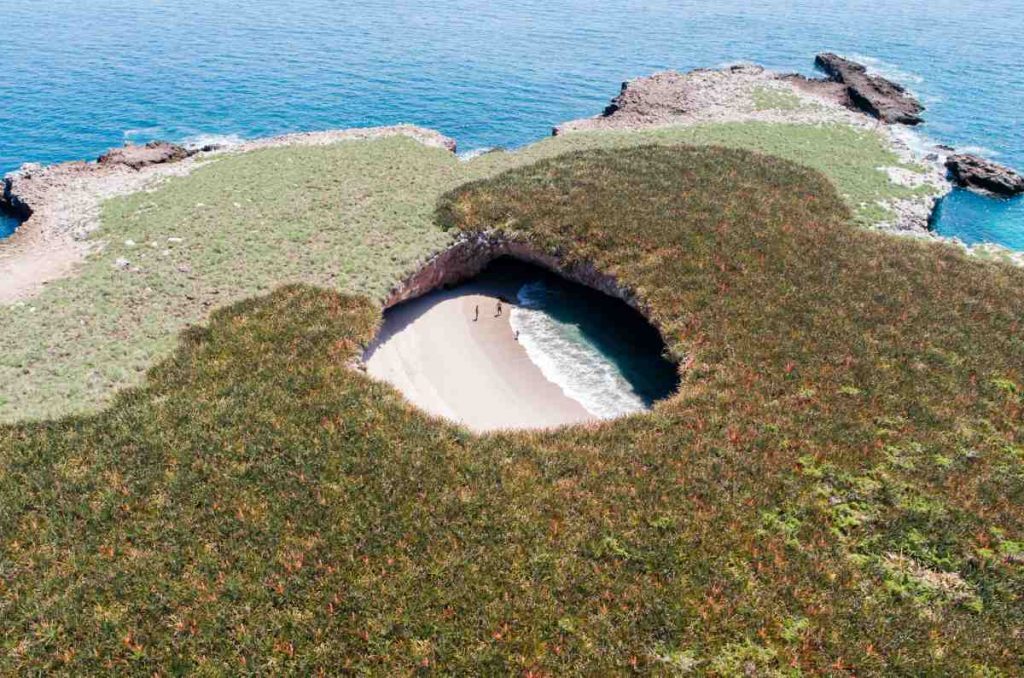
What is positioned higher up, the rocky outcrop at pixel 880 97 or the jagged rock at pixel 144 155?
the rocky outcrop at pixel 880 97

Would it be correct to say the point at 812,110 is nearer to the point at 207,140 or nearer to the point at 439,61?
the point at 439,61

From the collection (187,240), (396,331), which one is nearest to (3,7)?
(187,240)

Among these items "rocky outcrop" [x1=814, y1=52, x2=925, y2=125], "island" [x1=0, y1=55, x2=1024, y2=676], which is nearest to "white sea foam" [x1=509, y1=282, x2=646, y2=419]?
"island" [x1=0, y1=55, x2=1024, y2=676]

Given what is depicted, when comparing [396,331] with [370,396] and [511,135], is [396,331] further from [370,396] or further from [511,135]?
[511,135]

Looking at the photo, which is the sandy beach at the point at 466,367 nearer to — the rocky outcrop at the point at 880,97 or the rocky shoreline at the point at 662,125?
the rocky shoreline at the point at 662,125

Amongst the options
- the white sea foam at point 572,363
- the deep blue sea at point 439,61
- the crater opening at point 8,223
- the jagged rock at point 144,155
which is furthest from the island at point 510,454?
the deep blue sea at point 439,61
